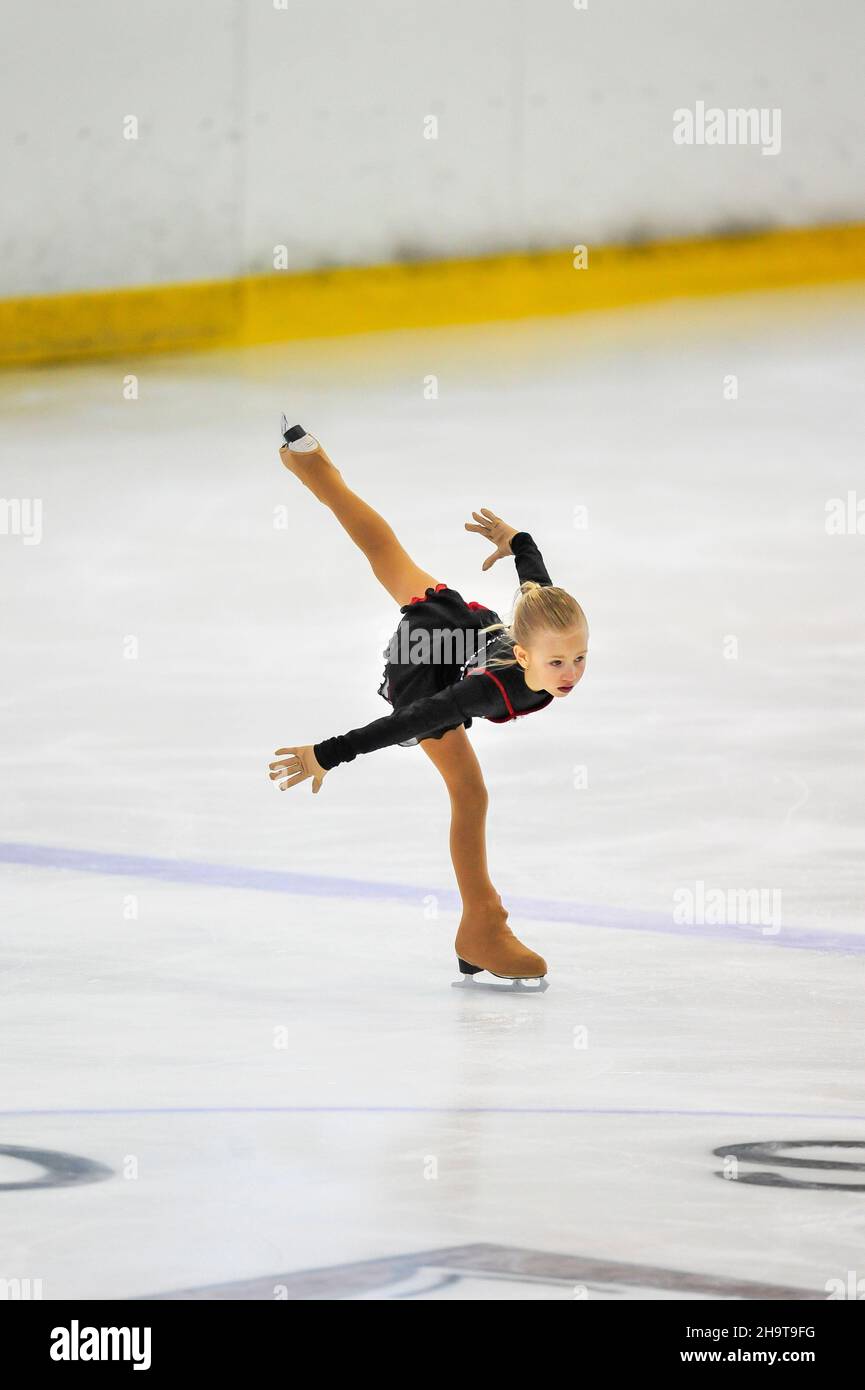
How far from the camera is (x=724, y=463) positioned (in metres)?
9.62

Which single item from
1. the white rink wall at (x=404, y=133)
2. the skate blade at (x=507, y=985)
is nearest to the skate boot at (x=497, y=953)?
the skate blade at (x=507, y=985)

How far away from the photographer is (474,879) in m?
4.78

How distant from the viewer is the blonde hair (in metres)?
4.38

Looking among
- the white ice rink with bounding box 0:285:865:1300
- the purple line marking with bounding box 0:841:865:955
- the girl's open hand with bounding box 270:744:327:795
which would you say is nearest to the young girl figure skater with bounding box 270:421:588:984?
the girl's open hand with bounding box 270:744:327:795

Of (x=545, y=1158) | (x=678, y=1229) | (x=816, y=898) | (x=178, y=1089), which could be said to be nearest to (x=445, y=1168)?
(x=545, y=1158)

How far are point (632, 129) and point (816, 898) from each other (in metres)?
6.56

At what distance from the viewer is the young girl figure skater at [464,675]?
4.35 metres

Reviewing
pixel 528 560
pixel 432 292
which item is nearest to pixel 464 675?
pixel 528 560

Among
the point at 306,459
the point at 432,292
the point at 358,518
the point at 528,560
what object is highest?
the point at 432,292

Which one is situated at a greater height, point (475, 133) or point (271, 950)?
point (475, 133)

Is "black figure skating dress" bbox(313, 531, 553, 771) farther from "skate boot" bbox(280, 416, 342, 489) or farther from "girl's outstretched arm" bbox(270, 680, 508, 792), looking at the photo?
"skate boot" bbox(280, 416, 342, 489)

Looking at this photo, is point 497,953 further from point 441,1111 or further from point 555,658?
point 441,1111

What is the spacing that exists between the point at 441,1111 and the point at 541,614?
4.27ft

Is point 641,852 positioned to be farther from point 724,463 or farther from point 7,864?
point 724,463
